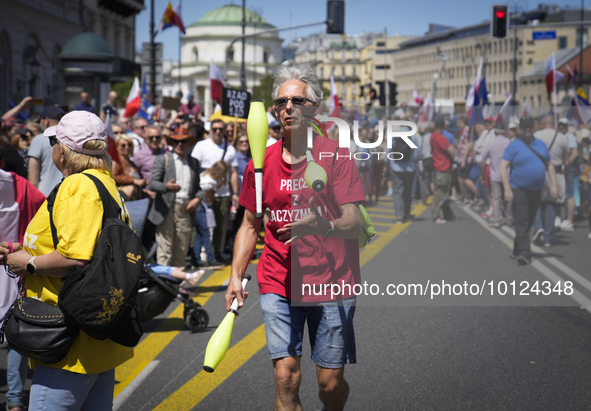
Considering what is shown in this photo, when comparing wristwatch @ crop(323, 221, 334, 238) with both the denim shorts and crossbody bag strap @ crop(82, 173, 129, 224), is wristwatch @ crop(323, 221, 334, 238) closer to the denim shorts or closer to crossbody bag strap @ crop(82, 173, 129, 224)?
the denim shorts

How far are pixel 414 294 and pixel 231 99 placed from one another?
16.5 feet

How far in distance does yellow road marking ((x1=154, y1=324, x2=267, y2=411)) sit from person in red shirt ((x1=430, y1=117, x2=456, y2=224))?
8422 mm

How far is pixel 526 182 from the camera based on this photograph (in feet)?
29.4

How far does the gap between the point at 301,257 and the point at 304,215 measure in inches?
7.9

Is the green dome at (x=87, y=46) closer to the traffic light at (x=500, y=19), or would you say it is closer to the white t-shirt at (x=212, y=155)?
the traffic light at (x=500, y=19)

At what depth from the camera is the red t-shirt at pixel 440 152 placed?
550 inches

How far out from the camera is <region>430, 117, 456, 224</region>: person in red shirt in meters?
13.6

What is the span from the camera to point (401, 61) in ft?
480

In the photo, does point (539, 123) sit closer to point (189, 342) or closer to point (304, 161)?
point (189, 342)

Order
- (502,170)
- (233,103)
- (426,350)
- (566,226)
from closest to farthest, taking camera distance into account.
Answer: (426,350), (502,170), (233,103), (566,226)

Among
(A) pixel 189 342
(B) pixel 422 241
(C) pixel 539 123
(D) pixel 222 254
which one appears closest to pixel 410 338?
(A) pixel 189 342

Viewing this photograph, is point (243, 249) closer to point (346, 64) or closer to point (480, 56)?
point (480, 56)

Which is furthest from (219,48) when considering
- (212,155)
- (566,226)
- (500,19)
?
(212,155)

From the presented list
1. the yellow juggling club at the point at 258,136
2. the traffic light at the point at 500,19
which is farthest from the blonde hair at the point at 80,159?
the traffic light at the point at 500,19
